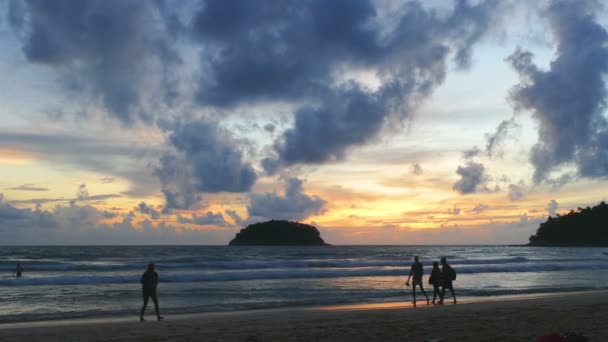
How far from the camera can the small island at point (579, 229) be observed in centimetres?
15162

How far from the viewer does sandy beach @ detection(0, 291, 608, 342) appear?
11.9 meters

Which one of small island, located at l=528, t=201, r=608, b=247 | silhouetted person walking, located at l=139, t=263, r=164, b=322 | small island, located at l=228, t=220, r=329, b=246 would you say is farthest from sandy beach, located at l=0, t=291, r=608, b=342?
small island, located at l=228, t=220, r=329, b=246

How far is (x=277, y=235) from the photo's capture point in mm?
174625

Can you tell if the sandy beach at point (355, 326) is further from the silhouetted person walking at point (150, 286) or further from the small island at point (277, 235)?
the small island at point (277, 235)

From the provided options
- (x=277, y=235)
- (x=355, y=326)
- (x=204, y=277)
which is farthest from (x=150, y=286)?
(x=277, y=235)

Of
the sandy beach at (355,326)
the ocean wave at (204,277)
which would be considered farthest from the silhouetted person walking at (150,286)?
the ocean wave at (204,277)

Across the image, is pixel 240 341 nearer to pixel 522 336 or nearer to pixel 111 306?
pixel 522 336

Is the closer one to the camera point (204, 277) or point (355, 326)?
point (355, 326)

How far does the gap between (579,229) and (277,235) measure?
3512 inches

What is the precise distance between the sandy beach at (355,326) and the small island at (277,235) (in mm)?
157683

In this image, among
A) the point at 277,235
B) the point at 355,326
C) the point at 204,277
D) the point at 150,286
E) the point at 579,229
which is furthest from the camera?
the point at 277,235

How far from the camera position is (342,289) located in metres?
26.1

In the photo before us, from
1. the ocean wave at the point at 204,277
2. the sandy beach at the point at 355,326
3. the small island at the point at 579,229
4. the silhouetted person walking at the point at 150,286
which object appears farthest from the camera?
the small island at the point at 579,229

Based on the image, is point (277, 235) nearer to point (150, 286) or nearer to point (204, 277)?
point (204, 277)
